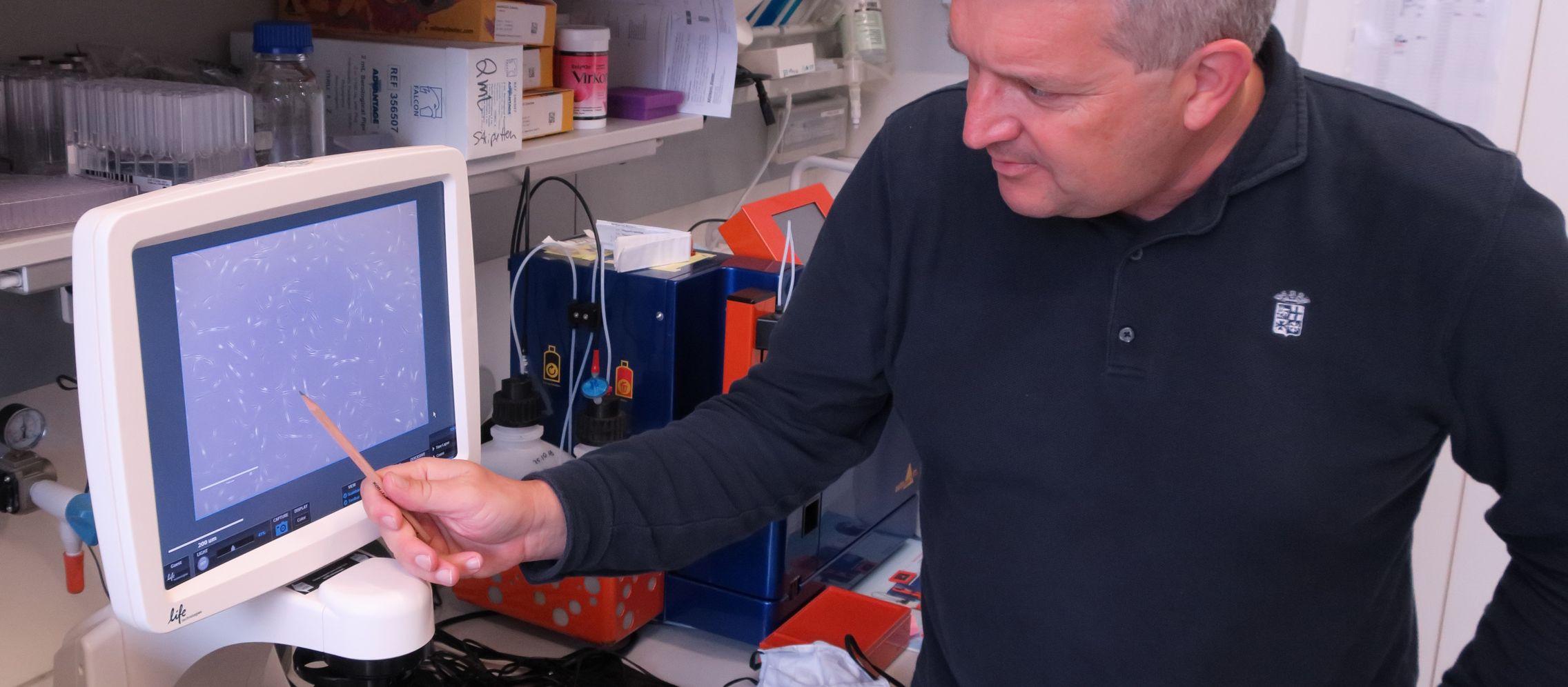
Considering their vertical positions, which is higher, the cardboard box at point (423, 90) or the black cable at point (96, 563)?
the cardboard box at point (423, 90)

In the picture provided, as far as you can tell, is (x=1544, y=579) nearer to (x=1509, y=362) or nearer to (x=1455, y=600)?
(x=1509, y=362)

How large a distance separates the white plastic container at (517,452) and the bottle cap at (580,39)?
1.40 ft

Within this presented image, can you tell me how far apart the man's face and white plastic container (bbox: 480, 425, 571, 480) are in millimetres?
660

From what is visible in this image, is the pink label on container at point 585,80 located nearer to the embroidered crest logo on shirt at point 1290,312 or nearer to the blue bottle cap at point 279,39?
the blue bottle cap at point 279,39

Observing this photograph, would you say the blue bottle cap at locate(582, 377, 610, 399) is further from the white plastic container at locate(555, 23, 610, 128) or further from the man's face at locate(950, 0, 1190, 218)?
the man's face at locate(950, 0, 1190, 218)

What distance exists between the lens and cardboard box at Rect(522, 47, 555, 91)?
1.31m

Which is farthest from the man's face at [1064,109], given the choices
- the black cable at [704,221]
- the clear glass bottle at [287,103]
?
the black cable at [704,221]

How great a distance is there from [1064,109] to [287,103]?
2.37 ft

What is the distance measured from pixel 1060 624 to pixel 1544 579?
34 centimetres

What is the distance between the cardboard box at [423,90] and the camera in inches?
45.6

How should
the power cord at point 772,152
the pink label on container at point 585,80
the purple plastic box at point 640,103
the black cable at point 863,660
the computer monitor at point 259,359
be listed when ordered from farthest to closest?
the power cord at point 772,152, the purple plastic box at point 640,103, the pink label on container at point 585,80, the black cable at point 863,660, the computer monitor at point 259,359

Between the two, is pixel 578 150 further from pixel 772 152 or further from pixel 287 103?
pixel 772 152

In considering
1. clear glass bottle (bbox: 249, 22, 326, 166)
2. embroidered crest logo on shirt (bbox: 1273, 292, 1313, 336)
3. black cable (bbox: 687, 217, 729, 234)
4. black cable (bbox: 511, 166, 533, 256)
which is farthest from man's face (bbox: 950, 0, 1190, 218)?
black cable (bbox: 687, 217, 729, 234)

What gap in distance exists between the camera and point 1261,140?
88 centimetres
